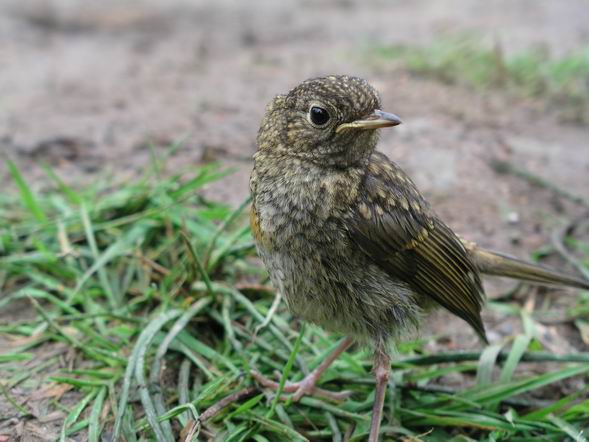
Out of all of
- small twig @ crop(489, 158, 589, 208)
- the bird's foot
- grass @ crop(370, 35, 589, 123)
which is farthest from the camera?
grass @ crop(370, 35, 589, 123)

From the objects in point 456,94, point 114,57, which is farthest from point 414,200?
point 114,57

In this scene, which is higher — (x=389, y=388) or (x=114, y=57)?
(x=114, y=57)

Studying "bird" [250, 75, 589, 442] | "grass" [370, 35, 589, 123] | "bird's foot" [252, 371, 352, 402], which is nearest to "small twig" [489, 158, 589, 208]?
"grass" [370, 35, 589, 123]

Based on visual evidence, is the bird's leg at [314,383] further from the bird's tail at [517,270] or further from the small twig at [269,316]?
the bird's tail at [517,270]

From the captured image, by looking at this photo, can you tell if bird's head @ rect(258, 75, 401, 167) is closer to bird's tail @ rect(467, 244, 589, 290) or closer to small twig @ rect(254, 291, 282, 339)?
small twig @ rect(254, 291, 282, 339)

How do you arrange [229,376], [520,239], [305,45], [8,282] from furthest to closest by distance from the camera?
[305,45] < [520,239] < [8,282] < [229,376]

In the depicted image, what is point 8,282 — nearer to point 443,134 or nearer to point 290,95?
point 290,95

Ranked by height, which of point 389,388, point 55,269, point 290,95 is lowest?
point 389,388

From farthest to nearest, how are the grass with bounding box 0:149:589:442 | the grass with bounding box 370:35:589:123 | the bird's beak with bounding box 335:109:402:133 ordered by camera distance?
the grass with bounding box 370:35:589:123
the grass with bounding box 0:149:589:442
the bird's beak with bounding box 335:109:402:133
